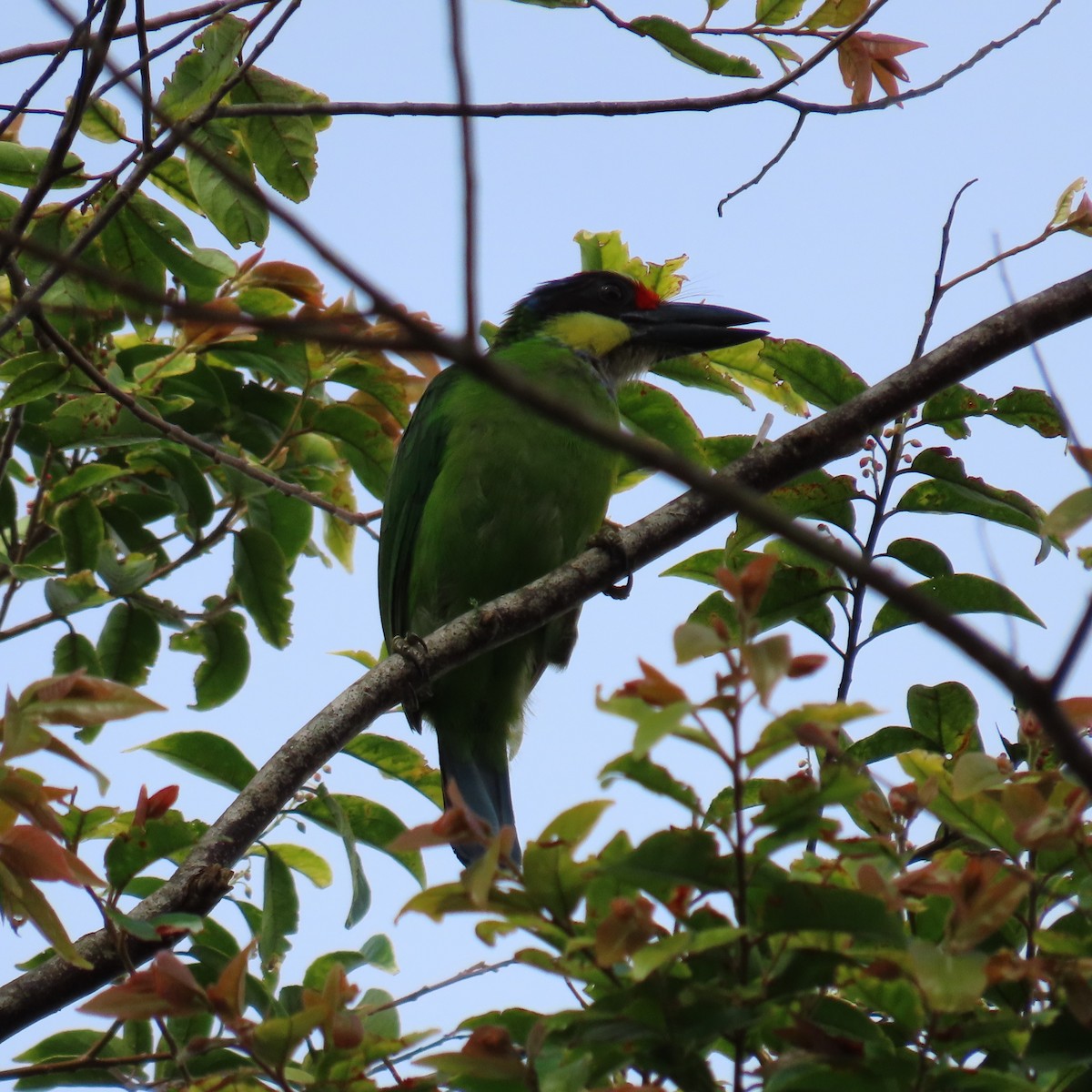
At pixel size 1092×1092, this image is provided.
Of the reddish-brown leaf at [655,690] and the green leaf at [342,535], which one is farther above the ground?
the green leaf at [342,535]

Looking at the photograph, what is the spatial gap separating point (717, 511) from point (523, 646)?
1.30 m

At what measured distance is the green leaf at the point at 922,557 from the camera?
2.10 meters

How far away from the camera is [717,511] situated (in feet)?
7.95

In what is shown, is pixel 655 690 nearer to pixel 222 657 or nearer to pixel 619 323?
pixel 222 657

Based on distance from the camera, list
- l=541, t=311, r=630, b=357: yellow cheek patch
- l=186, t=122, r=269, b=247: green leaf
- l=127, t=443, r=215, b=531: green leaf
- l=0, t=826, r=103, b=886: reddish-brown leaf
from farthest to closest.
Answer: l=541, t=311, r=630, b=357: yellow cheek patch, l=127, t=443, r=215, b=531: green leaf, l=186, t=122, r=269, b=247: green leaf, l=0, t=826, r=103, b=886: reddish-brown leaf

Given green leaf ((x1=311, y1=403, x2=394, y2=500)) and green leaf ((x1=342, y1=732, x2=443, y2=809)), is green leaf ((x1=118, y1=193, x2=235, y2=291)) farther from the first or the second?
green leaf ((x1=342, y1=732, x2=443, y2=809))

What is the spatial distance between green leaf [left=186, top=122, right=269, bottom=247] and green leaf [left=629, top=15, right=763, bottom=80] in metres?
0.76

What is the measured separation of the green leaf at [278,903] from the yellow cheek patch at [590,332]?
2103mm

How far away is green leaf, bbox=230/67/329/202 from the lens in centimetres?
258

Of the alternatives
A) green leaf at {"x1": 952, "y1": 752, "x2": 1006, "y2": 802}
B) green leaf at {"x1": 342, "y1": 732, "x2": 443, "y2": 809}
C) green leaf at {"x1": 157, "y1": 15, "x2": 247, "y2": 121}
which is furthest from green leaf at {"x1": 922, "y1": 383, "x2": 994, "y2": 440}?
green leaf at {"x1": 157, "y1": 15, "x2": 247, "y2": 121}

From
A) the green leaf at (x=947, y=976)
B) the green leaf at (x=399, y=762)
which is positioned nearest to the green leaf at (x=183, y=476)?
the green leaf at (x=399, y=762)

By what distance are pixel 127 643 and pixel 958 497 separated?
1.84m

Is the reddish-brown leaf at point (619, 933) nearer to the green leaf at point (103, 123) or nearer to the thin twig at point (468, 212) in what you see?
the thin twig at point (468, 212)

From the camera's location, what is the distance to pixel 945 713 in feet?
6.20
